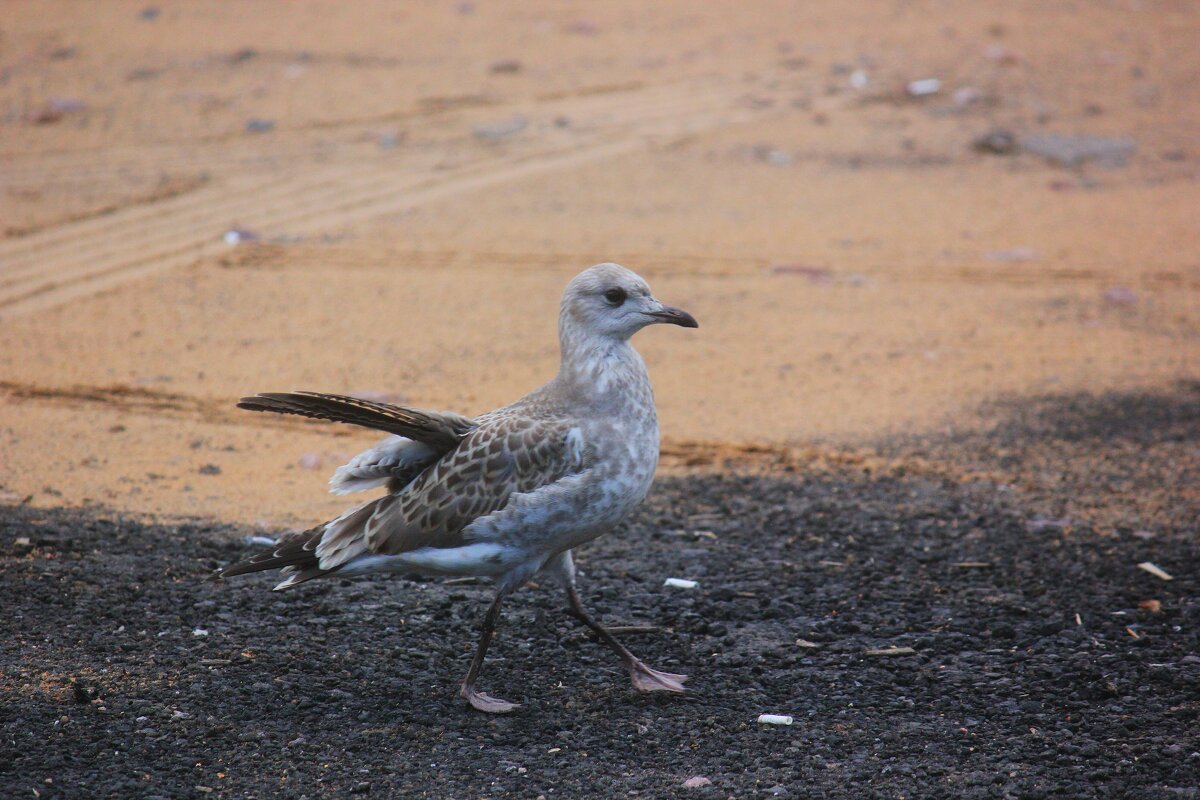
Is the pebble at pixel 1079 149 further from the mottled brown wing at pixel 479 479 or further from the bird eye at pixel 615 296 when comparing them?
the mottled brown wing at pixel 479 479

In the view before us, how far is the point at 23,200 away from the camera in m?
10.4

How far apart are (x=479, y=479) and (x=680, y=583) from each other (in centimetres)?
138

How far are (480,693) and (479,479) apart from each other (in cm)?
81

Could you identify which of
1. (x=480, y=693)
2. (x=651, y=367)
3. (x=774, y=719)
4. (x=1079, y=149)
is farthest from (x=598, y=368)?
(x=1079, y=149)

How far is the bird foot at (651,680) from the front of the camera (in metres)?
4.60

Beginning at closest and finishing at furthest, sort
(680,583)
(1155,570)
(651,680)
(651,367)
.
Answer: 1. (651,680)
2. (680,583)
3. (1155,570)
4. (651,367)

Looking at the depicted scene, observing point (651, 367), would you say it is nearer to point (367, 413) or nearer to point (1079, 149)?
point (367, 413)

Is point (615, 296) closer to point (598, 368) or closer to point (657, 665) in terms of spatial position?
point (598, 368)

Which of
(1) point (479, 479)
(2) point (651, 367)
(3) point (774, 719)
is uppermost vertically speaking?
(1) point (479, 479)

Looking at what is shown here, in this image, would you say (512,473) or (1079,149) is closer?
(512,473)

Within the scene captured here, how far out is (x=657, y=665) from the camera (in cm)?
485

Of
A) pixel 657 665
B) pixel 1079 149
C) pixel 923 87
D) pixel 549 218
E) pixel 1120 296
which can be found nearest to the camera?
pixel 657 665

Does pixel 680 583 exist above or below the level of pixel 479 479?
below

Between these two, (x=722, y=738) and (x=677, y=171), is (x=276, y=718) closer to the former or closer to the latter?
(x=722, y=738)
